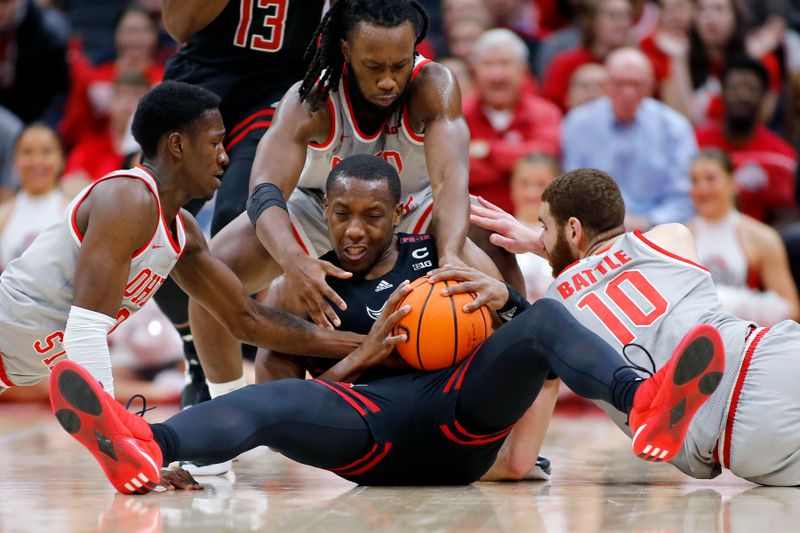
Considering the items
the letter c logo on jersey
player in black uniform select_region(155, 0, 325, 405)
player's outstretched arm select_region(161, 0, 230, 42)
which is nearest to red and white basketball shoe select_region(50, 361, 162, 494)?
the letter c logo on jersey

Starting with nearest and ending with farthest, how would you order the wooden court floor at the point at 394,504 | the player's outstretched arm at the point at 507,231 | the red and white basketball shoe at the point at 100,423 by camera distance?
1. the wooden court floor at the point at 394,504
2. the red and white basketball shoe at the point at 100,423
3. the player's outstretched arm at the point at 507,231

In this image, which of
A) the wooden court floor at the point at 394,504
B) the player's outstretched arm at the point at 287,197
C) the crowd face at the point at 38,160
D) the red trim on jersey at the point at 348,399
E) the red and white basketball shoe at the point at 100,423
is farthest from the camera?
the crowd face at the point at 38,160

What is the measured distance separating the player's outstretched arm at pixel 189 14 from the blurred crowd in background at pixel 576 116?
9.00 feet

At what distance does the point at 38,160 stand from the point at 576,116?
3.73 metres

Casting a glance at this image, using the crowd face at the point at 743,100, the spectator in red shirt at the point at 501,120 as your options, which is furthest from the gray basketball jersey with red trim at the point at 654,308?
the crowd face at the point at 743,100

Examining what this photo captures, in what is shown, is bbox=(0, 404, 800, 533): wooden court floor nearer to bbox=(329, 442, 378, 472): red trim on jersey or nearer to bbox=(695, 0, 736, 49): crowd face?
bbox=(329, 442, 378, 472): red trim on jersey

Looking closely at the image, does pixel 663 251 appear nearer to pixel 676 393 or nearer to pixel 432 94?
pixel 676 393

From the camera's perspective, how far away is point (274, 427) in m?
3.59

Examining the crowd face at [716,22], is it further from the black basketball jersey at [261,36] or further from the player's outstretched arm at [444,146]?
the player's outstretched arm at [444,146]

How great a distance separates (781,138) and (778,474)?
18.0 feet

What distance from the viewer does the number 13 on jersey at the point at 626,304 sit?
3.85 metres

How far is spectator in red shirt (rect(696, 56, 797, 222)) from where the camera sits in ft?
26.7

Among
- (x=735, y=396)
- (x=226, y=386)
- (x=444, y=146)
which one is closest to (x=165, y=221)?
(x=226, y=386)

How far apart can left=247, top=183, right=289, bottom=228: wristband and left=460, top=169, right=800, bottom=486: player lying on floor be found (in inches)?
29.2
